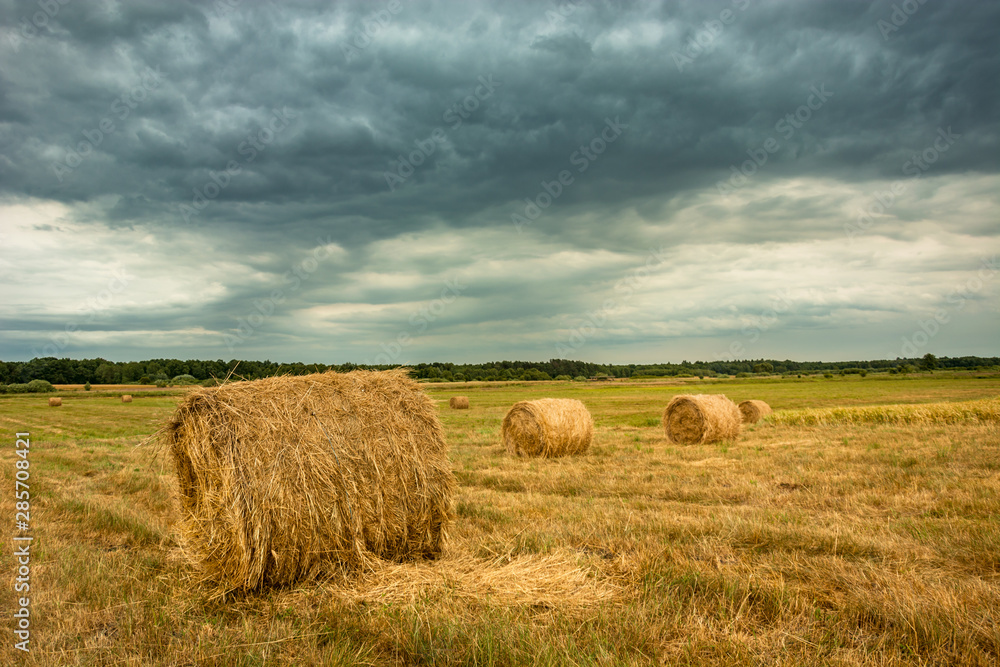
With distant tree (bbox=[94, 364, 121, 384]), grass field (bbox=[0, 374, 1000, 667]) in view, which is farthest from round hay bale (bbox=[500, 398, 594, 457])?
distant tree (bbox=[94, 364, 121, 384])

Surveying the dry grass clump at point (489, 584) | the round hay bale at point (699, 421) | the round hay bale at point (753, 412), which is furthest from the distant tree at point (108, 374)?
the dry grass clump at point (489, 584)

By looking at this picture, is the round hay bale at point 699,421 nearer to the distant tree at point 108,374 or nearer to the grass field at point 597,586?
the grass field at point 597,586

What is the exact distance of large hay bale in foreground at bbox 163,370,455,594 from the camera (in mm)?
5559

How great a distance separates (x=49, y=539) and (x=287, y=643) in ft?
15.6

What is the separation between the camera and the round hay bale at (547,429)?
1507 cm

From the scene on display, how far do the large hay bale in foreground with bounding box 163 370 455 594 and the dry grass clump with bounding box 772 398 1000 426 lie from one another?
67.8 ft

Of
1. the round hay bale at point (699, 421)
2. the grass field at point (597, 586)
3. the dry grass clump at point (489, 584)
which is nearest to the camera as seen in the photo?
the grass field at point (597, 586)

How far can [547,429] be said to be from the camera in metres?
15.0

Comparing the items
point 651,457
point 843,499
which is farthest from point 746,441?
point 843,499

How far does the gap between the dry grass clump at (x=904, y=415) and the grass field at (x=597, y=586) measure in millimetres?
13279

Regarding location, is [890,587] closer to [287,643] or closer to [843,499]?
[843,499]

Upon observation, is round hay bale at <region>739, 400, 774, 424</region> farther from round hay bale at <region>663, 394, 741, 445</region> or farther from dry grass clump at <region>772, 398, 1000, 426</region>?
round hay bale at <region>663, 394, 741, 445</region>

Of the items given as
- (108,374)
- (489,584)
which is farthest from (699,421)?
(108,374)

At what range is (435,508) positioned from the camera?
664cm
